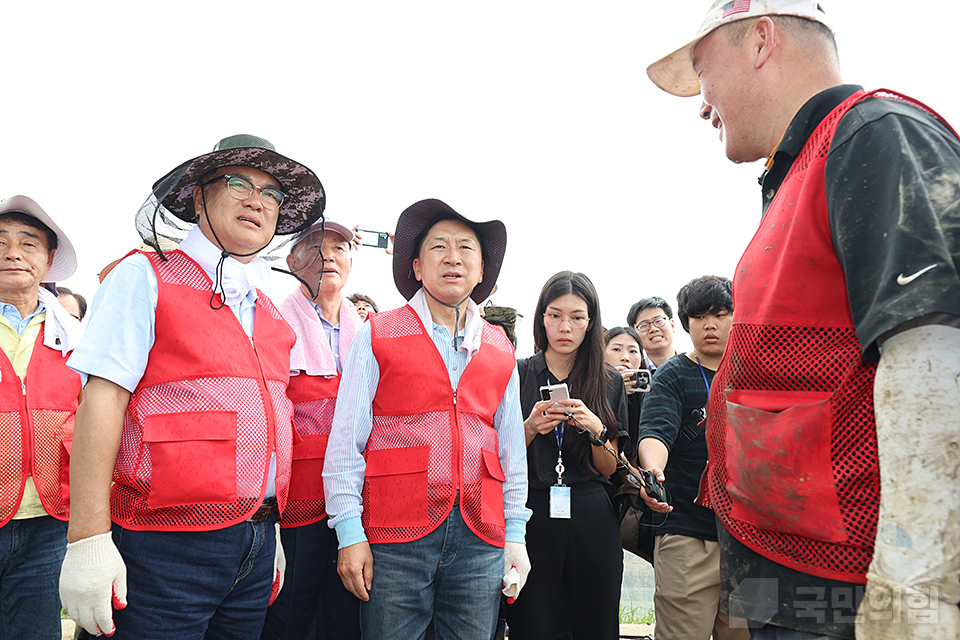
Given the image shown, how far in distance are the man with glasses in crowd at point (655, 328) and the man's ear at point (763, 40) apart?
12.5ft

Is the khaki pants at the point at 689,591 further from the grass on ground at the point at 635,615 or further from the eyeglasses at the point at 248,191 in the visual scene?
the eyeglasses at the point at 248,191

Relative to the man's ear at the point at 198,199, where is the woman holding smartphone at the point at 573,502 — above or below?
below

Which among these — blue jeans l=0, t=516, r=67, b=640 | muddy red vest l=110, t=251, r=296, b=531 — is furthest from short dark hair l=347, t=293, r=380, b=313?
muddy red vest l=110, t=251, r=296, b=531

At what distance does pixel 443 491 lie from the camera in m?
2.41

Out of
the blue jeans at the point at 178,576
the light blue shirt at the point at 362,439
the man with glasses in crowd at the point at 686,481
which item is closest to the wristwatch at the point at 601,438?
the man with glasses in crowd at the point at 686,481

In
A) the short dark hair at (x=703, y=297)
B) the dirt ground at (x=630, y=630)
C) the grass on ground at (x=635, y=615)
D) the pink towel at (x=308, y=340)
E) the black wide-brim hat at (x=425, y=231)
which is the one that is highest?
the black wide-brim hat at (x=425, y=231)

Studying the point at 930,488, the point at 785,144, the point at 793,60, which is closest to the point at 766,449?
the point at 930,488

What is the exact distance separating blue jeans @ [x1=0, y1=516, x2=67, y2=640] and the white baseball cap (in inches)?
143

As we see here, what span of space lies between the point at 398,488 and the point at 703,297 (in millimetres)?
2426

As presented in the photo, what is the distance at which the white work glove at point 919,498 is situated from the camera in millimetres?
981

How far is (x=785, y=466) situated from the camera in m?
1.28

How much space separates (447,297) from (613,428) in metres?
1.47

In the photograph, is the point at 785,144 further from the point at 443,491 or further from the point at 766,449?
the point at 443,491

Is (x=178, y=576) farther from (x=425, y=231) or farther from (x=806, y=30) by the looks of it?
(x=806, y=30)
